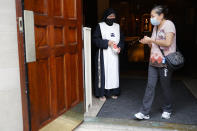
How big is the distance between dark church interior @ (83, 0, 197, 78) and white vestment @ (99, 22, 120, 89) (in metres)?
1.44

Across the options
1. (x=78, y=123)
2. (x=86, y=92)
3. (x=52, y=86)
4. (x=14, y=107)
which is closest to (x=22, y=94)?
(x=14, y=107)

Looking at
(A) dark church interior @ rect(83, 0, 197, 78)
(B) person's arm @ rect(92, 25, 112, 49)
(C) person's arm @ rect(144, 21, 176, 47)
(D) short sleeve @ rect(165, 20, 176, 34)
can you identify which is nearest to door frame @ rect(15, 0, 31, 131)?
(C) person's arm @ rect(144, 21, 176, 47)

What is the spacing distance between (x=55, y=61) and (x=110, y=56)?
4.94 feet

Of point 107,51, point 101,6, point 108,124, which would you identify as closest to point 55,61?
point 108,124

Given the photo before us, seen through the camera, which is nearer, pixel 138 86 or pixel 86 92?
pixel 86 92

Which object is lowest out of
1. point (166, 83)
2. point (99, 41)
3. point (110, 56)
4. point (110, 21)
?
point (166, 83)

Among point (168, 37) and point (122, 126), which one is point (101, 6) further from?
point (122, 126)

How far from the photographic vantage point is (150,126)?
265 cm

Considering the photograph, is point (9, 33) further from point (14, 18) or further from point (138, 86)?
point (138, 86)

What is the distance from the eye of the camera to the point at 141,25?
15.7 m

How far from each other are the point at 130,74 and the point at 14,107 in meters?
4.22

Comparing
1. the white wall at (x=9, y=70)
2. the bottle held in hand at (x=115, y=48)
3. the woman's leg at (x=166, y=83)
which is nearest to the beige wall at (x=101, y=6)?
the bottle held in hand at (x=115, y=48)

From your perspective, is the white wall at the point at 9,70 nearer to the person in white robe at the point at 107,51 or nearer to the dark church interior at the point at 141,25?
the person in white robe at the point at 107,51

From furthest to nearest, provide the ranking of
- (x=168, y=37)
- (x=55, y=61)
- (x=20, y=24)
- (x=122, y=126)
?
(x=122, y=126), (x=168, y=37), (x=55, y=61), (x=20, y=24)
